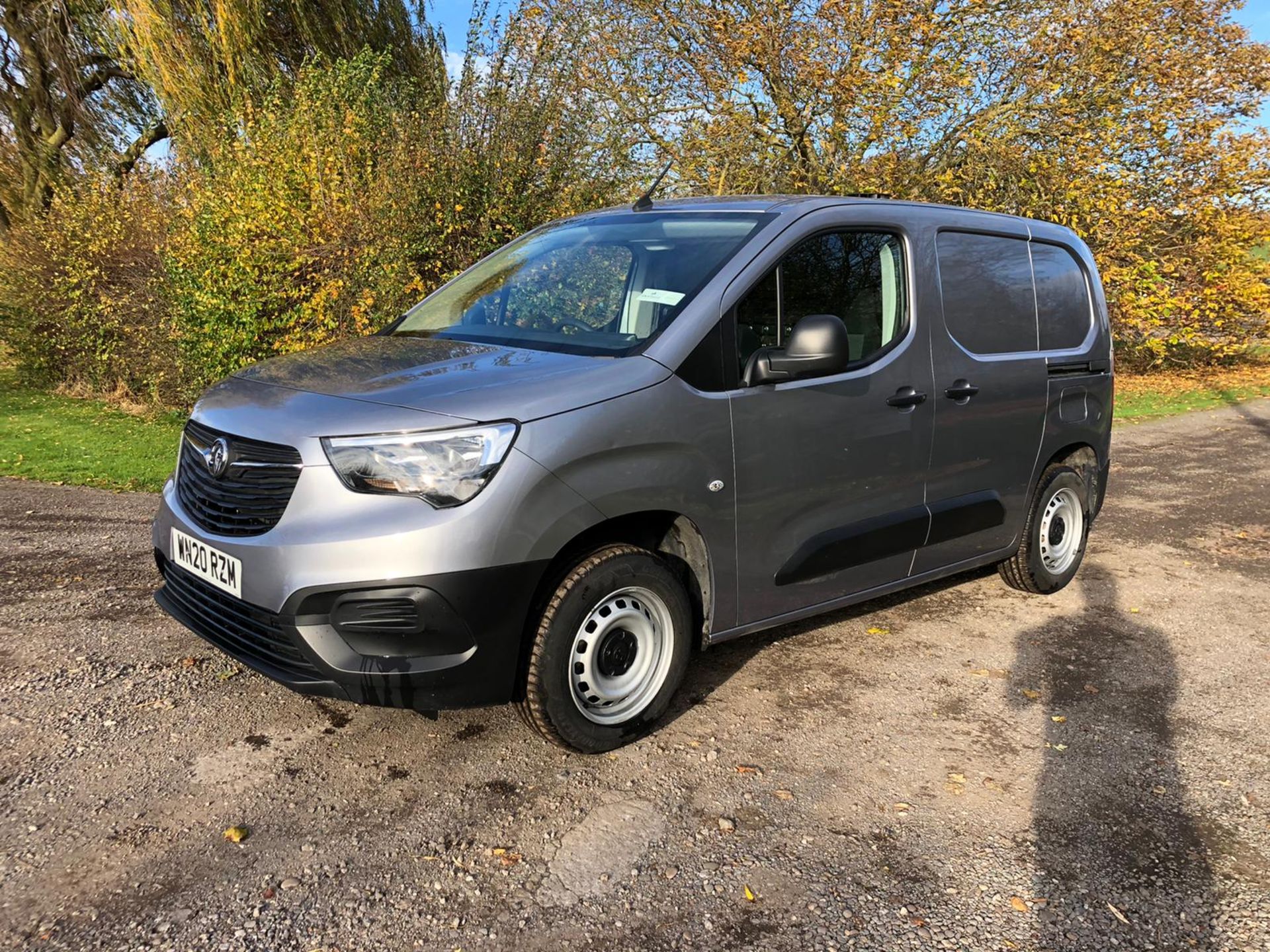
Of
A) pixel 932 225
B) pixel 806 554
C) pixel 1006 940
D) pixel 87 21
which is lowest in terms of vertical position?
pixel 1006 940

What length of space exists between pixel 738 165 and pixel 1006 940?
14673mm

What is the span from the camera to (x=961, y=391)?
439 centimetres

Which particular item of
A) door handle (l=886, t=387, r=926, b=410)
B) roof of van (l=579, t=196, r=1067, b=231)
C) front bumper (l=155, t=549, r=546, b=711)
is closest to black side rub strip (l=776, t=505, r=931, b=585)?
door handle (l=886, t=387, r=926, b=410)

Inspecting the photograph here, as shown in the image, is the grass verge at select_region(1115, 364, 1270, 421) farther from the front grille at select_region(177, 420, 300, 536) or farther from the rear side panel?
the front grille at select_region(177, 420, 300, 536)

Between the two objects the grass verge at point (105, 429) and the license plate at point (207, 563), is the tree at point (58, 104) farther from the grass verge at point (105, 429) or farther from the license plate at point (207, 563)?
the license plate at point (207, 563)

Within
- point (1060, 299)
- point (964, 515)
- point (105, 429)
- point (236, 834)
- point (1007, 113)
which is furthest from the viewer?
point (1007, 113)

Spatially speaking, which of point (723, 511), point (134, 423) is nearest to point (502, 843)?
point (723, 511)

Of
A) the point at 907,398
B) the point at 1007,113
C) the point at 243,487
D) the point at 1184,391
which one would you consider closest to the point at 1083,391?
the point at 907,398

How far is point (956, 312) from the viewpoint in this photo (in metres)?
4.46

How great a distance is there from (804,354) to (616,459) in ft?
2.77

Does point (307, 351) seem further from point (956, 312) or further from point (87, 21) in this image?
point (87, 21)

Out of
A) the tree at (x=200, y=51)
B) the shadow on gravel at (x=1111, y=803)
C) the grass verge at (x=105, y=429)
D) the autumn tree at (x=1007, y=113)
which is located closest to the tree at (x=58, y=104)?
the tree at (x=200, y=51)

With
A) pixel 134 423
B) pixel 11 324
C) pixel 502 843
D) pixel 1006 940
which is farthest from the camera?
pixel 11 324

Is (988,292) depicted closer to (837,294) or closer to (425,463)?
A: (837,294)
